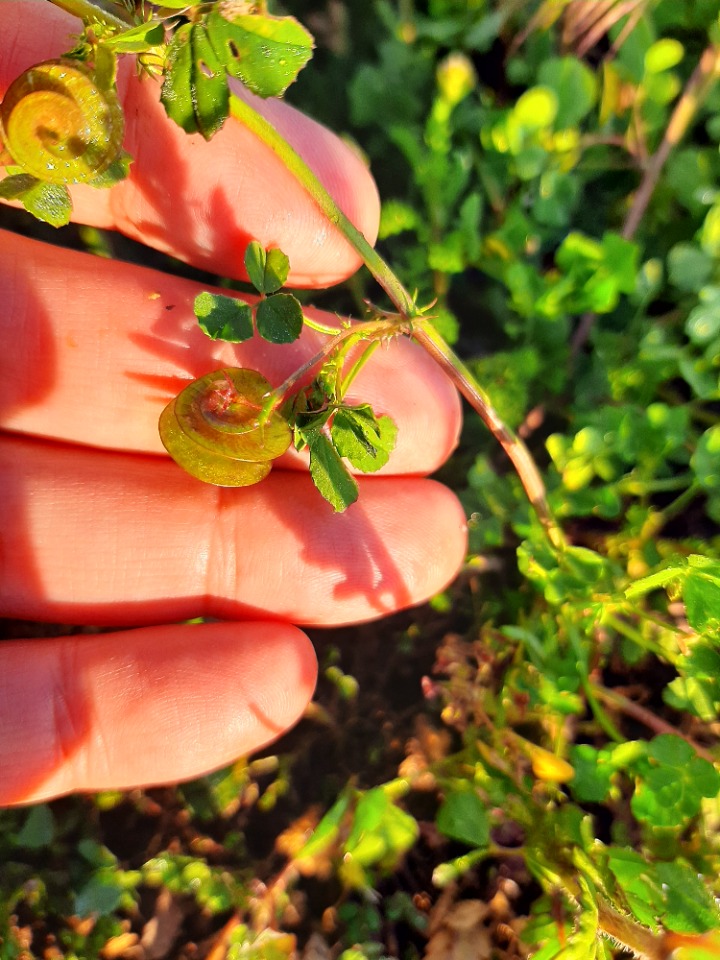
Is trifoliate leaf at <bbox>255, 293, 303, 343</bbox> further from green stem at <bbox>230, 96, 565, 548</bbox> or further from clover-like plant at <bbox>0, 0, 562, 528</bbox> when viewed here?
green stem at <bbox>230, 96, 565, 548</bbox>

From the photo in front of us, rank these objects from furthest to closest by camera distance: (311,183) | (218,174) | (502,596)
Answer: (502,596) → (218,174) → (311,183)

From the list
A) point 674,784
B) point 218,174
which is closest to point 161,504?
point 218,174

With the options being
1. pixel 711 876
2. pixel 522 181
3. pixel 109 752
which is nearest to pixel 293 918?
pixel 109 752

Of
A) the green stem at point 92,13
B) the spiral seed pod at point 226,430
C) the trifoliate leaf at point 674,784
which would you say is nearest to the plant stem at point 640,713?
the trifoliate leaf at point 674,784

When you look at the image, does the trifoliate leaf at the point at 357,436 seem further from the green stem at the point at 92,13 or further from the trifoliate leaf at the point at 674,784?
the trifoliate leaf at the point at 674,784

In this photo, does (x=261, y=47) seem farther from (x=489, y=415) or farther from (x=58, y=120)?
(x=489, y=415)

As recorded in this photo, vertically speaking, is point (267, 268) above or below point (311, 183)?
below

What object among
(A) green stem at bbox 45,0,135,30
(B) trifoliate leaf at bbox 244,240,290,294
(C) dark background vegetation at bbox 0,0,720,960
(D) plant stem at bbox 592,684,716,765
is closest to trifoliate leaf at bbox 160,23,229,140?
(A) green stem at bbox 45,0,135,30
